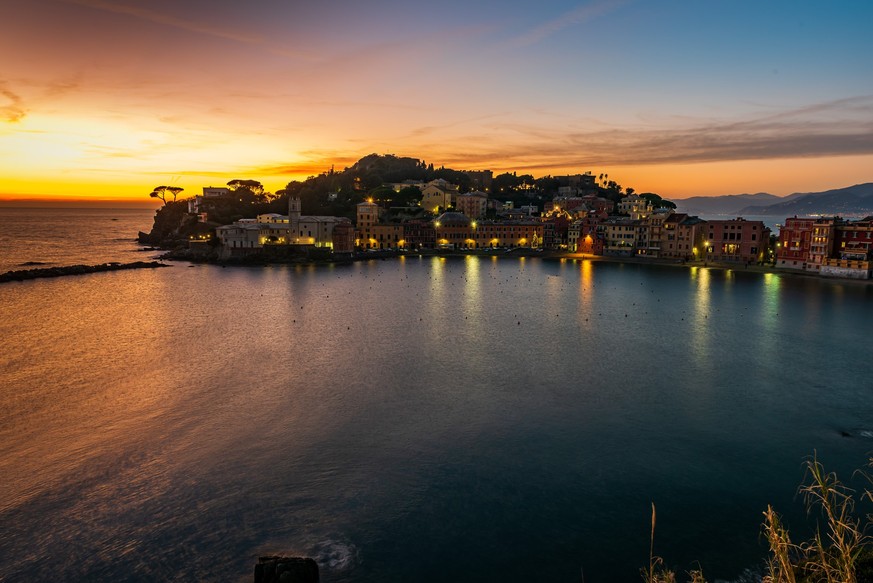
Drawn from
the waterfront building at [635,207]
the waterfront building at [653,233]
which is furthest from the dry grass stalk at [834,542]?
the waterfront building at [635,207]

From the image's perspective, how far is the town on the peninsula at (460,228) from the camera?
66188mm

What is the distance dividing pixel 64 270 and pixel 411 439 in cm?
5688

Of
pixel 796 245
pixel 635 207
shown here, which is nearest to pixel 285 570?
pixel 796 245

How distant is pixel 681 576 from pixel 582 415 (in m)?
8.47

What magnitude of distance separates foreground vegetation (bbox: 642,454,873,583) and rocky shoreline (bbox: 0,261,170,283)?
2481 inches

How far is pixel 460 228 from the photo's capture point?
301 ft

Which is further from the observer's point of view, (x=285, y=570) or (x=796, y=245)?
(x=796, y=245)

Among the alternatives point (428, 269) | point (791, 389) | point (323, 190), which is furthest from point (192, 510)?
point (323, 190)

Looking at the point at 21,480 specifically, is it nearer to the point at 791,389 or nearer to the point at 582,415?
the point at 582,415

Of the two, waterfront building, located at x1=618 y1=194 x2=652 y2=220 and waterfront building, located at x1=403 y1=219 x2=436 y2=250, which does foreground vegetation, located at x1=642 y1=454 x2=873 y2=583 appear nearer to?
waterfront building, located at x1=403 y1=219 x2=436 y2=250

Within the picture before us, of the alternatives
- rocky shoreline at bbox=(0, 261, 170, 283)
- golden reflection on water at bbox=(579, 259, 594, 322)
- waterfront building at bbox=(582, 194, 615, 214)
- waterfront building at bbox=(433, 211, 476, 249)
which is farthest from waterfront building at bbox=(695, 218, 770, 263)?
rocky shoreline at bbox=(0, 261, 170, 283)

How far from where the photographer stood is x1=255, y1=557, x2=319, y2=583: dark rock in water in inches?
418

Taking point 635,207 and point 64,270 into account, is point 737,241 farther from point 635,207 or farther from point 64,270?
point 64,270

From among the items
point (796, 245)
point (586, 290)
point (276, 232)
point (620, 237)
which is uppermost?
point (276, 232)
